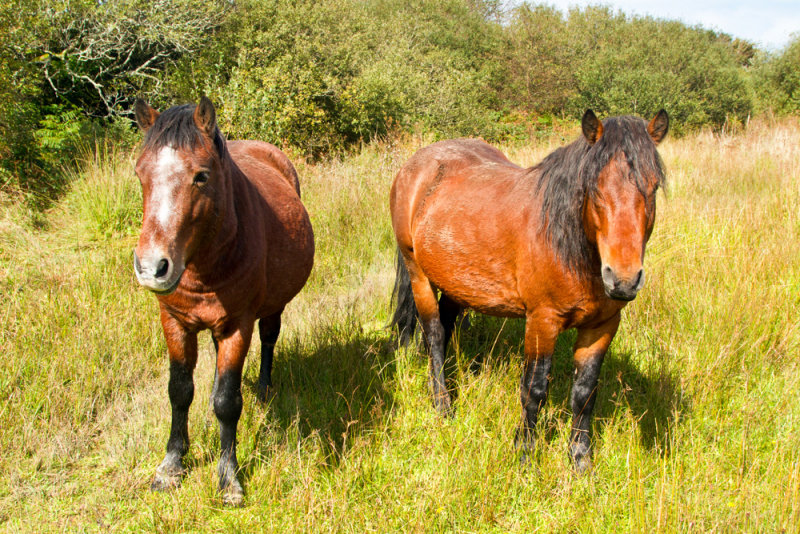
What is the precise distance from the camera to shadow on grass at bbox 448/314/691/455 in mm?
3207

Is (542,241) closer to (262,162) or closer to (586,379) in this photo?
(586,379)

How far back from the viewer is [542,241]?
9.65 ft

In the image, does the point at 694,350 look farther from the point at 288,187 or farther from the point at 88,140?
the point at 88,140

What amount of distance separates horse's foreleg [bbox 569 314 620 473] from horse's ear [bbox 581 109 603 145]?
1033 mm

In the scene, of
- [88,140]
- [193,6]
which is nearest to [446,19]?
[193,6]

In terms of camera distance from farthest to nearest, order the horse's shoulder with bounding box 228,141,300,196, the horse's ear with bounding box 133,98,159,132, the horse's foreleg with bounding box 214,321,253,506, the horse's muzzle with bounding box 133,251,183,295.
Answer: the horse's shoulder with bounding box 228,141,300,196 → the horse's foreleg with bounding box 214,321,253,506 → the horse's ear with bounding box 133,98,159,132 → the horse's muzzle with bounding box 133,251,183,295

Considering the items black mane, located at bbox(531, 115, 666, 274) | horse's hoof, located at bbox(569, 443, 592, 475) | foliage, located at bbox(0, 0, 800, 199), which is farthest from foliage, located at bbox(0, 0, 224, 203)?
horse's hoof, located at bbox(569, 443, 592, 475)

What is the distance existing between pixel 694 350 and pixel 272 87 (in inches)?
358

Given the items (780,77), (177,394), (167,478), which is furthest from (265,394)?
(780,77)

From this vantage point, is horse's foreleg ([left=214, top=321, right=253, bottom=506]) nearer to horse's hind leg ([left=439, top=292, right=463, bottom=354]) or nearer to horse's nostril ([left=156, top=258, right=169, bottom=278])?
horse's nostril ([left=156, top=258, right=169, bottom=278])

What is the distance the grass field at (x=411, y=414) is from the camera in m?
2.56

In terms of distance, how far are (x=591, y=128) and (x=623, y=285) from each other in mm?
809

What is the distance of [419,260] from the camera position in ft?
12.9

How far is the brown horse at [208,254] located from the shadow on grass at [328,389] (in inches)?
9.6
